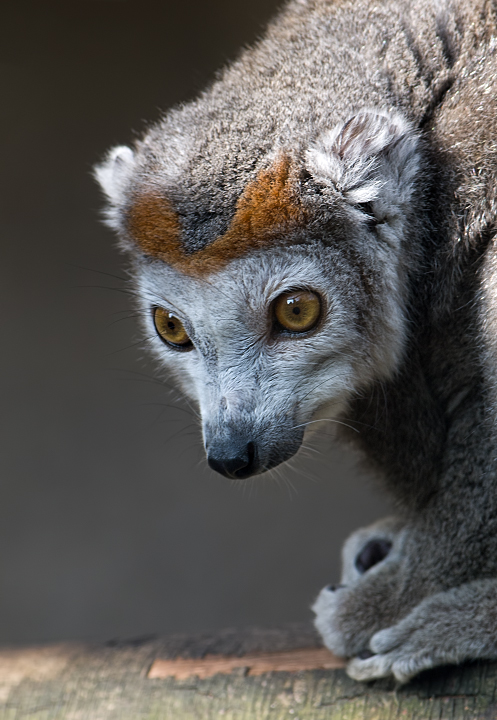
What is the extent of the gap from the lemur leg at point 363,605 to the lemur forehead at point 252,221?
1.22 metres

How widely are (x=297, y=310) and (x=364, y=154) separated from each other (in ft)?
1.71

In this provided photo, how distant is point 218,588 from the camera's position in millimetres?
6176

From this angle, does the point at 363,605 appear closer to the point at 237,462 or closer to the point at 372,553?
the point at 372,553

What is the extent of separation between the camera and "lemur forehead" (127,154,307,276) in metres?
2.34

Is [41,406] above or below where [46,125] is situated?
below

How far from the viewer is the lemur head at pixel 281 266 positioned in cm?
234

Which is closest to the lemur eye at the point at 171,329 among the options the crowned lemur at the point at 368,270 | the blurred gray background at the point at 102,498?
the crowned lemur at the point at 368,270

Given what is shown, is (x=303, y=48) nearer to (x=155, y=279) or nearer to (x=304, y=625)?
(x=155, y=279)

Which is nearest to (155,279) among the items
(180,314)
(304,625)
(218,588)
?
(180,314)

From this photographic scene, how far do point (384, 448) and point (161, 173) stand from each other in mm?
1233

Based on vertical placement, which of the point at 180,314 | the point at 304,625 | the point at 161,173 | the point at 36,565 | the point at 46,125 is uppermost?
the point at 46,125

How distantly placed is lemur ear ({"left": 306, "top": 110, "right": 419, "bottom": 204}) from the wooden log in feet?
5.19

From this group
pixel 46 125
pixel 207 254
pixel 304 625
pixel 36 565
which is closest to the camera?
pixel 207 254

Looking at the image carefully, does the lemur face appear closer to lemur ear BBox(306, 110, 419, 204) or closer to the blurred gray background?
lemur ear BBox(306, 110, 419, 204)
